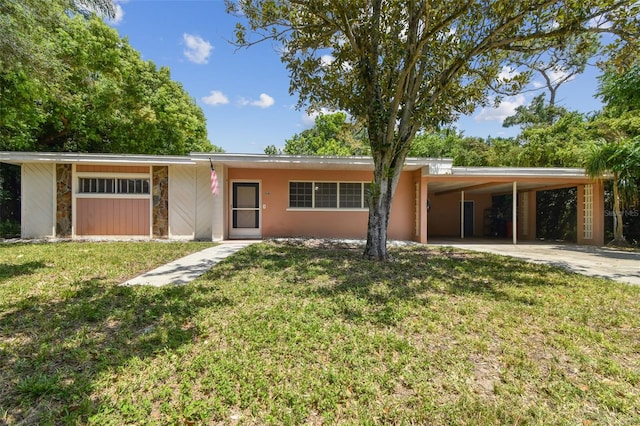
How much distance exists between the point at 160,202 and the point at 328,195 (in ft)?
19.2

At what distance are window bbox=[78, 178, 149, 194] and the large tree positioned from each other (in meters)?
6.45

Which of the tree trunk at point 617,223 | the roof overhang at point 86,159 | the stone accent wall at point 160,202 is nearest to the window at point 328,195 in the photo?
the roof overhang at point 86,159

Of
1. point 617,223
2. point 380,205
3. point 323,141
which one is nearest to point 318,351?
point 380,205

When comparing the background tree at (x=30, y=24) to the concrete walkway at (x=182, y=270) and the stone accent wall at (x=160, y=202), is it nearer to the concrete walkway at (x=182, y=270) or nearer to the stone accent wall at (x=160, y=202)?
the stone accent wall at (x=160, y=202)

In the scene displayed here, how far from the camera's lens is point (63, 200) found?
34.3 feet

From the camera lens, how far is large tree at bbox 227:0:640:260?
5.76m

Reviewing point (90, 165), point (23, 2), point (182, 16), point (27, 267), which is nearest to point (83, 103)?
point (90, 165)

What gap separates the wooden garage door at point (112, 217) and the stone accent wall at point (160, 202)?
27 cm

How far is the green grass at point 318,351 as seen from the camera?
2.15 m

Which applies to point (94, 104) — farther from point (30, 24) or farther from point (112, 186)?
point (30, 24)

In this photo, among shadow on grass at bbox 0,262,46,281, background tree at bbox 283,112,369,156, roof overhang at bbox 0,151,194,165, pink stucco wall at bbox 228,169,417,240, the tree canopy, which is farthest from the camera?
background tree at bbox 283,112,369,156

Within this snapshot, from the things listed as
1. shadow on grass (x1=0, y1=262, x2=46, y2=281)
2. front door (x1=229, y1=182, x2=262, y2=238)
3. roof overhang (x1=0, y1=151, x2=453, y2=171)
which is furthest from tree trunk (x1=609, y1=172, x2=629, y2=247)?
shadow on grass (x1=0, y1=262, x2=46, y2=281)

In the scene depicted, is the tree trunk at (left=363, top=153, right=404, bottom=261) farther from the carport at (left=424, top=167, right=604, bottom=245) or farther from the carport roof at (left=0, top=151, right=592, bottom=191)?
the carport at (left=424, top=167, right=604, bottom=245)

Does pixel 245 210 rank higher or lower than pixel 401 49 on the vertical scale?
lower
